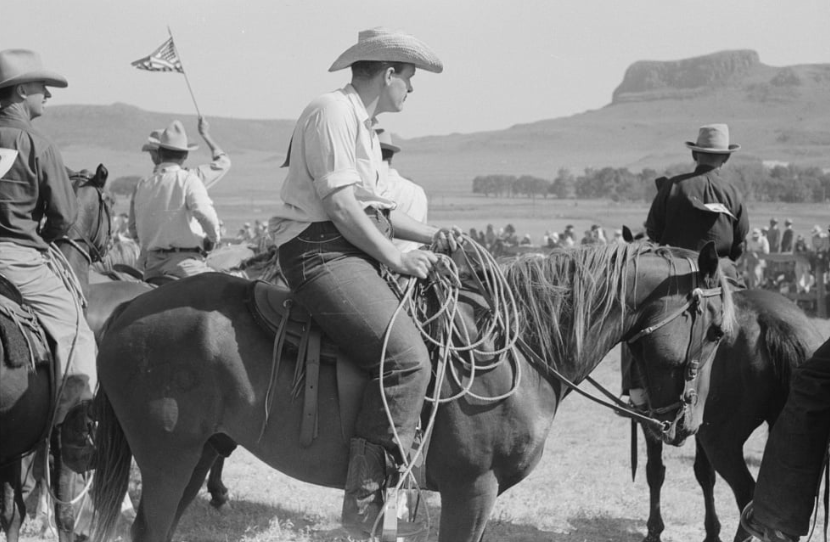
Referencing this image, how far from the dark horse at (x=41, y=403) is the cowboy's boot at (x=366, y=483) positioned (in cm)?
179

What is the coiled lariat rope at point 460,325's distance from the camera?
3.97 metres

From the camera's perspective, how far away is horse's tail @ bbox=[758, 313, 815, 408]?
5.29 metres

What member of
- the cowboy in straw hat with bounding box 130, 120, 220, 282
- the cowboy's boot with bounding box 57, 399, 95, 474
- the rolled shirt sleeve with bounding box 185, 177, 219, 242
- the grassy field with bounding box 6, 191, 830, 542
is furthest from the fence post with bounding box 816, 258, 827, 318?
the cowboy's boot with bounding box 57, 399, 95, 474

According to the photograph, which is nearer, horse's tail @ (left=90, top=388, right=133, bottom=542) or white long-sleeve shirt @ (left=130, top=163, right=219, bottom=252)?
horse's tail @ (left=90, top=388, right=133, bottom=542)

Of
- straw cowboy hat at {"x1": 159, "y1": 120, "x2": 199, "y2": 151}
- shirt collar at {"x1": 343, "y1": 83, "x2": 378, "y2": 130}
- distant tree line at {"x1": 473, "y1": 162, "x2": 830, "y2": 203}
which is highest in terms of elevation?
shirt collar at {"x1": 343, "y1": 83, "x2": 378, "y2": 130}

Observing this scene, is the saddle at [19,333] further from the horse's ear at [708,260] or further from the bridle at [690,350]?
the horse's ear at [708,260]

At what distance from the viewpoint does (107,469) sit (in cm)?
436

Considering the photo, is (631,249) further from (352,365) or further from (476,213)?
(476,213)

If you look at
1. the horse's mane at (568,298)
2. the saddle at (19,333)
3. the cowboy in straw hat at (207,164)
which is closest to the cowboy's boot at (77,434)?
the saddle at (19,333)

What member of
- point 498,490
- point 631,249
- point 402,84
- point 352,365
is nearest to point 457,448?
point 498,490

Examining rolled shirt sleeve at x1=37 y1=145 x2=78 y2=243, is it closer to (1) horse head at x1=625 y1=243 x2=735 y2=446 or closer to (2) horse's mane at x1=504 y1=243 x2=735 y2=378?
(2) horse's mane at x1=504 y1=243 x2=735 y2=378

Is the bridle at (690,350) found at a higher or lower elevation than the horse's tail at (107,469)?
higher

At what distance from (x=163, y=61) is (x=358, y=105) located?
758cm

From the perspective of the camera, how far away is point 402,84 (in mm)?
4066
